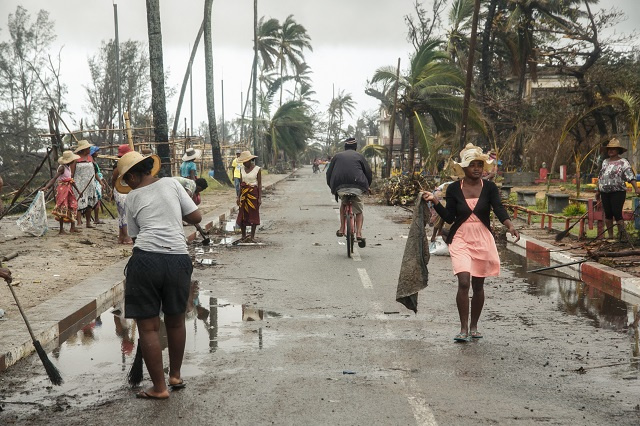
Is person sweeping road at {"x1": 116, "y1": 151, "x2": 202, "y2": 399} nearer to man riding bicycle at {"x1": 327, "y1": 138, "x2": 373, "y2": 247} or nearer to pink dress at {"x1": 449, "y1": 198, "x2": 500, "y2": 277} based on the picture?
pink dress at {"x1": 449, "y1": 198, "x2": 500, "y2": 277}

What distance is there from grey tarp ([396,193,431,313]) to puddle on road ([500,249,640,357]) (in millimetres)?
1884

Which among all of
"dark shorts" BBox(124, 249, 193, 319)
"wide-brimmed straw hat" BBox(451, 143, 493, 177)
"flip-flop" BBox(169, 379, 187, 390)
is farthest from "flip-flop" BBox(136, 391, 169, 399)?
"wide-brimmed straw hat" BBox(451, 143, 493, 177)

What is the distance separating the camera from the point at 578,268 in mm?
Result: 12438

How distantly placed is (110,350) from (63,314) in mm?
1279

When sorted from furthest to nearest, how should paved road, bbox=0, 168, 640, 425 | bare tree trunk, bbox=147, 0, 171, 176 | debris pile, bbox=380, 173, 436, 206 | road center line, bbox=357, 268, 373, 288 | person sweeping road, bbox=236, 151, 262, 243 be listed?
debris pile, bbox=380, 173, 436, 206 < bare tree trunk, bbox=147, 0, 171, 176 < person sweeping road, bbox=236, 151, 262, 243 < road center line, bbox=357, 268, 373, 288 < paved road, bbox=0, 168, 640, 425

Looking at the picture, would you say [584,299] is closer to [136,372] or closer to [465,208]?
[465,208]

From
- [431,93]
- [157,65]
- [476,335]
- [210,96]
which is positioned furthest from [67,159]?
[210,96]

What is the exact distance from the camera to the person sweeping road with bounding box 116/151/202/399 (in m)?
5.79

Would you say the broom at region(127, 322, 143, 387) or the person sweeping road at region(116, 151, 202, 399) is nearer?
the person sweeping road at region(116, 151, 202, 399)

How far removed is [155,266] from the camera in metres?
5.84

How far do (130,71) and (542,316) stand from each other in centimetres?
5231

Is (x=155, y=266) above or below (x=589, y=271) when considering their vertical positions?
above

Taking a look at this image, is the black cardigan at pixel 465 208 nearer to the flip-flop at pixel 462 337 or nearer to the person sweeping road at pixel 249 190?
the flip-flop at pixel 462 337

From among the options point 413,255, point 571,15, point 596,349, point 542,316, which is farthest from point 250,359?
A: point 571,15
